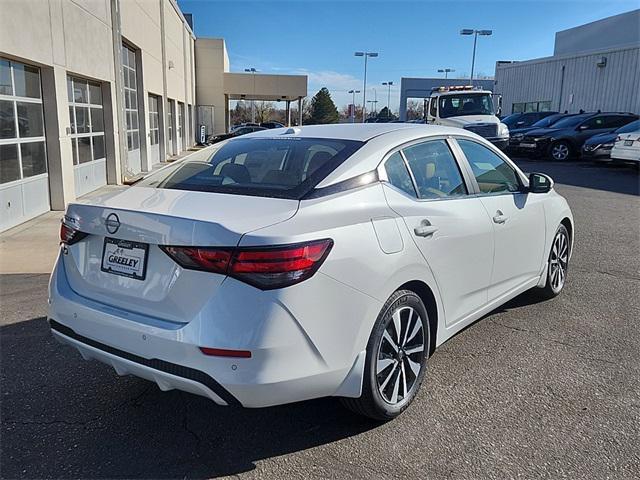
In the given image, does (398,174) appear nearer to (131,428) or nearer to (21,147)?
(131,428)

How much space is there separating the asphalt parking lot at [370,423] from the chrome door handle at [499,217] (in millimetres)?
960

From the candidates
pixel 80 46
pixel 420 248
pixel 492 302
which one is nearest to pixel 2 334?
pixel 420 248

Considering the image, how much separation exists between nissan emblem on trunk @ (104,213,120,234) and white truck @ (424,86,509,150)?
1796 centimetres

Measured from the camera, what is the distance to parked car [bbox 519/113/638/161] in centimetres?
2036

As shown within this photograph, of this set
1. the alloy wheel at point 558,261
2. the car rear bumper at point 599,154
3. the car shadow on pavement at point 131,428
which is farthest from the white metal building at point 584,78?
the car shadow on pavement at point 131,428

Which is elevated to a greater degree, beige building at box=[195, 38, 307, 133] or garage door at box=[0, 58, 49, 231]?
beige building at box=[195, 38, 307, 133]

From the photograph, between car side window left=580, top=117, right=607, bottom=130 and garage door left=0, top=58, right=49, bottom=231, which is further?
car side window left=580, top=117, right=607, bottom=130

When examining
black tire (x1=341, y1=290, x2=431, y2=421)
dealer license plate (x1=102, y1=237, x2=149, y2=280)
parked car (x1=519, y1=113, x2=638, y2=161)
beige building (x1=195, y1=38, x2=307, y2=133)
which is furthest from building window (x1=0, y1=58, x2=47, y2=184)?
beige building (x1=195, y1=38, x2=307, y2=133)

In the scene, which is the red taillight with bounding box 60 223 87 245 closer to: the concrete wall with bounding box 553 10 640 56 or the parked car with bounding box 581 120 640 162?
the parked car with bounding box 581 120 640 162

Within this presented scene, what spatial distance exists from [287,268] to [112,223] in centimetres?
96

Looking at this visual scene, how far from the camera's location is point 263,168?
335 cm

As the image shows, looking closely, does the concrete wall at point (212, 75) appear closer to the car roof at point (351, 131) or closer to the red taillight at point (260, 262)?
the car roof at point (351, 131)

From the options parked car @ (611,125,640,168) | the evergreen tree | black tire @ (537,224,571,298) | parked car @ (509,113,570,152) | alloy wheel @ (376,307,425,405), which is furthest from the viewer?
the evergreen tree

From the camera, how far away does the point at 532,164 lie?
66.4 feet
